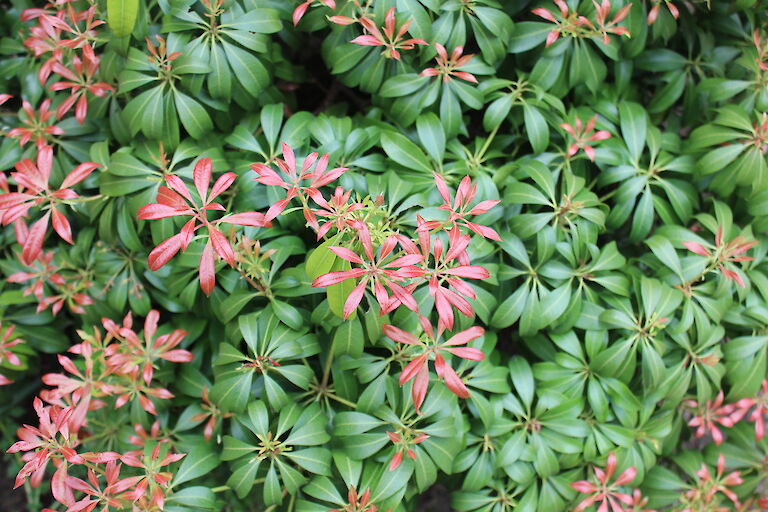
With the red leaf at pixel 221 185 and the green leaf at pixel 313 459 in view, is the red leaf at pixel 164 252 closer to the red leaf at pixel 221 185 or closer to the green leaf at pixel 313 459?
the red leaf at pixel 221 185

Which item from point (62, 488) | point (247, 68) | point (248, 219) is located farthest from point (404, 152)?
point (62, 488)

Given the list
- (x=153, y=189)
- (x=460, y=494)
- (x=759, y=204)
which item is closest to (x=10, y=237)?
(x=153, y=189)

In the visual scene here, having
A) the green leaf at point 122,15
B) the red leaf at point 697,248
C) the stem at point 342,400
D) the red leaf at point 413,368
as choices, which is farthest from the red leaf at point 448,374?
the green leaf at point 122,15

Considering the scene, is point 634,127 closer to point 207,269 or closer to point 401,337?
point 401,337

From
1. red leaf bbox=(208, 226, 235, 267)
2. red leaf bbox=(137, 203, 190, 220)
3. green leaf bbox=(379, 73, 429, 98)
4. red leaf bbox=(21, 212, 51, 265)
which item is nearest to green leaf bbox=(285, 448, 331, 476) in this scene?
red leaf bbox=(208, 226, 235, 267)

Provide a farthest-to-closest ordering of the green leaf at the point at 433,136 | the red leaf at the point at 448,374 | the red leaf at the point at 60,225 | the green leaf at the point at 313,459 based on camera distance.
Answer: the green leaf at the point at 433,136
the green leaf at the point at 313,459
the red leaf at the point at 60,225
the red leaf at the point at 448,374

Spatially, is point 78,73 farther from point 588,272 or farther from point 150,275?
point 588,272

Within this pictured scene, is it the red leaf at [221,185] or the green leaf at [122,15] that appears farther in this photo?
the green leaf at [122,15]

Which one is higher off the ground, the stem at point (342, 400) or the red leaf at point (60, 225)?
the red leaf at point (60, 225)
